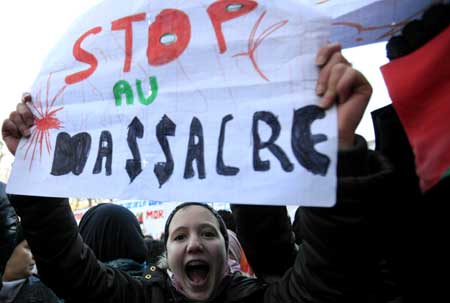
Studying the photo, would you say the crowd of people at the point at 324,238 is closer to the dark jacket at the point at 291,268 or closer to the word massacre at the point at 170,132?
the dark jacket at the point at 291,268

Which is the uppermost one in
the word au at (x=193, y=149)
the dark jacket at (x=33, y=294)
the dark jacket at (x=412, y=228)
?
the word au at (x=193, y=149)

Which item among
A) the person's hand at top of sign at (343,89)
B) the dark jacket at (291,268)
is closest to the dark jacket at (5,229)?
the dark jacket at (291,268)

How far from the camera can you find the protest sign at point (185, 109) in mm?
1132

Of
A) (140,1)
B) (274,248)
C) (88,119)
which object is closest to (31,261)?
(88,119)

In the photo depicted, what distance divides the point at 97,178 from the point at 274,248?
0.72m

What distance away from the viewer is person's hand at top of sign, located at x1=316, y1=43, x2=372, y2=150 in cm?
108

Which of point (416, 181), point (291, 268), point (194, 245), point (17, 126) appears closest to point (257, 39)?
point (416, 181)

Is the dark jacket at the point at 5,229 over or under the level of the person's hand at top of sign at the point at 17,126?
under

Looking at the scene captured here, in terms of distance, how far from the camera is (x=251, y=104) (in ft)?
4.00

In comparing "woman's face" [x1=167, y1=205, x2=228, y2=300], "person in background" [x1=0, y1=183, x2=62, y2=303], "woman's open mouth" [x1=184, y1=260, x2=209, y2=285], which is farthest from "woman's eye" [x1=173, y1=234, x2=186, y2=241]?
"person in background" [x1=0, y1=183, x2=62, y2=303]

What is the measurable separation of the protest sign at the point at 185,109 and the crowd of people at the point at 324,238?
97mm

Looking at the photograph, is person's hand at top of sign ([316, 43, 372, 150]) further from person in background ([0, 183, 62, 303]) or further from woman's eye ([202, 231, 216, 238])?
person in background ([0, 183, 62, 303])

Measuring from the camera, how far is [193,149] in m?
1.26

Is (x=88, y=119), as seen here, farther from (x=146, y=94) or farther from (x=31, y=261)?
(x=31, y=261)
